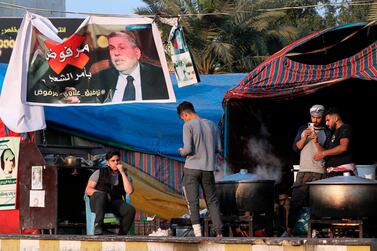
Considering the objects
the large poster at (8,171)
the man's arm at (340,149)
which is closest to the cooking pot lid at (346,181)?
the man's arm at (340,149)

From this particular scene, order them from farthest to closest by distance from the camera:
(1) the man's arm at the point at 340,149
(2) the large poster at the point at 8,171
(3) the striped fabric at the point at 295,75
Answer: (2) the large poster at the point at 8,171 < (3) the striped fabric at the point at 295,75 < (1) the man's arm at the point at 340,149

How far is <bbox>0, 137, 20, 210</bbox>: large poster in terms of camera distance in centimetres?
1388

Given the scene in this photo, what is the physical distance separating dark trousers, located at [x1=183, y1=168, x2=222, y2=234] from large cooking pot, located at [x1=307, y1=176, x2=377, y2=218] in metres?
1.35

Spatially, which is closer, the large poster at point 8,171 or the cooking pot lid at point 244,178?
the cooking pot lid at point 244,178

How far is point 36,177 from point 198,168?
8.85 ft

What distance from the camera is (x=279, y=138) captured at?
14.5 m

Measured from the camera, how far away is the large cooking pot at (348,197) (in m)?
10.2

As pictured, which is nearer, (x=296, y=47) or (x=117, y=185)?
(x=117, y=185)

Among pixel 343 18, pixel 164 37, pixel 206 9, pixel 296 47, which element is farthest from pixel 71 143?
pixel 343 18

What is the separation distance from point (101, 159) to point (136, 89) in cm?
166

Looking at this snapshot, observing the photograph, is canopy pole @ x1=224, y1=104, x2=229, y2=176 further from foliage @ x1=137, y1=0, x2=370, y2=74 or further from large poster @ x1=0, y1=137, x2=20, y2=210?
foliage @ x1=137, y1=0, x2=370, y2=74

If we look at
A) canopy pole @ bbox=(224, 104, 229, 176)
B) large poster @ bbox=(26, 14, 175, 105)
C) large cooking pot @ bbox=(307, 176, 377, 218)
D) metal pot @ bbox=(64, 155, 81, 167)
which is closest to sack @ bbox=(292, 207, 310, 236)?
large cooking pot @ bbox=(307, 176, 377, 218)

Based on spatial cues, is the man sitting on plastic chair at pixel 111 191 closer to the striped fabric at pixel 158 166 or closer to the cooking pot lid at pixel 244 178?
the cooking pot lid at pixel 244 178

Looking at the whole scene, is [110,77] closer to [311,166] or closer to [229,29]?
[311,166]
